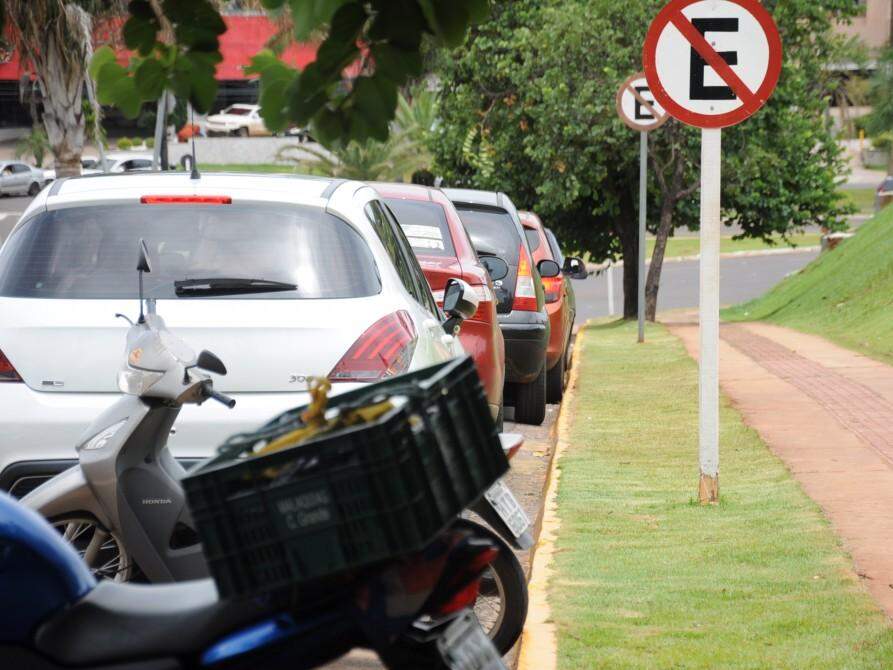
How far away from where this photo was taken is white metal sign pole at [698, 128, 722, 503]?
7.96m

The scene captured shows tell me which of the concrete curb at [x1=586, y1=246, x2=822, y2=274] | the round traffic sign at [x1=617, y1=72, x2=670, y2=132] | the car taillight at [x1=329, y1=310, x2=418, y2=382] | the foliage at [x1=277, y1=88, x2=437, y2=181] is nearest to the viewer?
the car taillight at [x1=329, y1=310, x2=418, y2=382]

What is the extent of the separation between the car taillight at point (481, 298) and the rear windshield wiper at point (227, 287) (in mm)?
3173

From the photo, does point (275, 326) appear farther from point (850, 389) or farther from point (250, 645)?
point (850, 389)

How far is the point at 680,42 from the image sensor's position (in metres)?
7.90

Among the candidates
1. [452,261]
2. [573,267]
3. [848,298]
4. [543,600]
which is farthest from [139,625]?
[848,298]

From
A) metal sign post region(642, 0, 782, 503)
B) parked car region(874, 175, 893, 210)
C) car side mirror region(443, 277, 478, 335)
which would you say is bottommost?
parked car region(874, 175, 893, 210)

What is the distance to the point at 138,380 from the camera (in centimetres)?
500

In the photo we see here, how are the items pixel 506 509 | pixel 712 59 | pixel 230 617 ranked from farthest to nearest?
pixel 712 59 < pixel 506 509 < pixel 230 617

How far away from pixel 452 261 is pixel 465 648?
21.4 feet

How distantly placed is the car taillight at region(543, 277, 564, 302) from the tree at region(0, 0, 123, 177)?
1251 centimetres

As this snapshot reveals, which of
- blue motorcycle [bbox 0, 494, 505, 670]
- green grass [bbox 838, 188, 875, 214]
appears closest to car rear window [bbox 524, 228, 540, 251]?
blue motorcycle [bbox 0, 494, 505, 670]

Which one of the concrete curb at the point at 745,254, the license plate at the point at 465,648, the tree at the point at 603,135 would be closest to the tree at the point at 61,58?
the tree at the point at 603,135

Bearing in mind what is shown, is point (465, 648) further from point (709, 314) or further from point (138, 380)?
point (709, 314)

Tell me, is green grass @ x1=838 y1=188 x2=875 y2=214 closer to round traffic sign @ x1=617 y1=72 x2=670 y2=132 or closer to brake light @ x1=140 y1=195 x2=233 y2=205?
round traffic sign @ x1=617 y1=72 x2=670 y2=132
